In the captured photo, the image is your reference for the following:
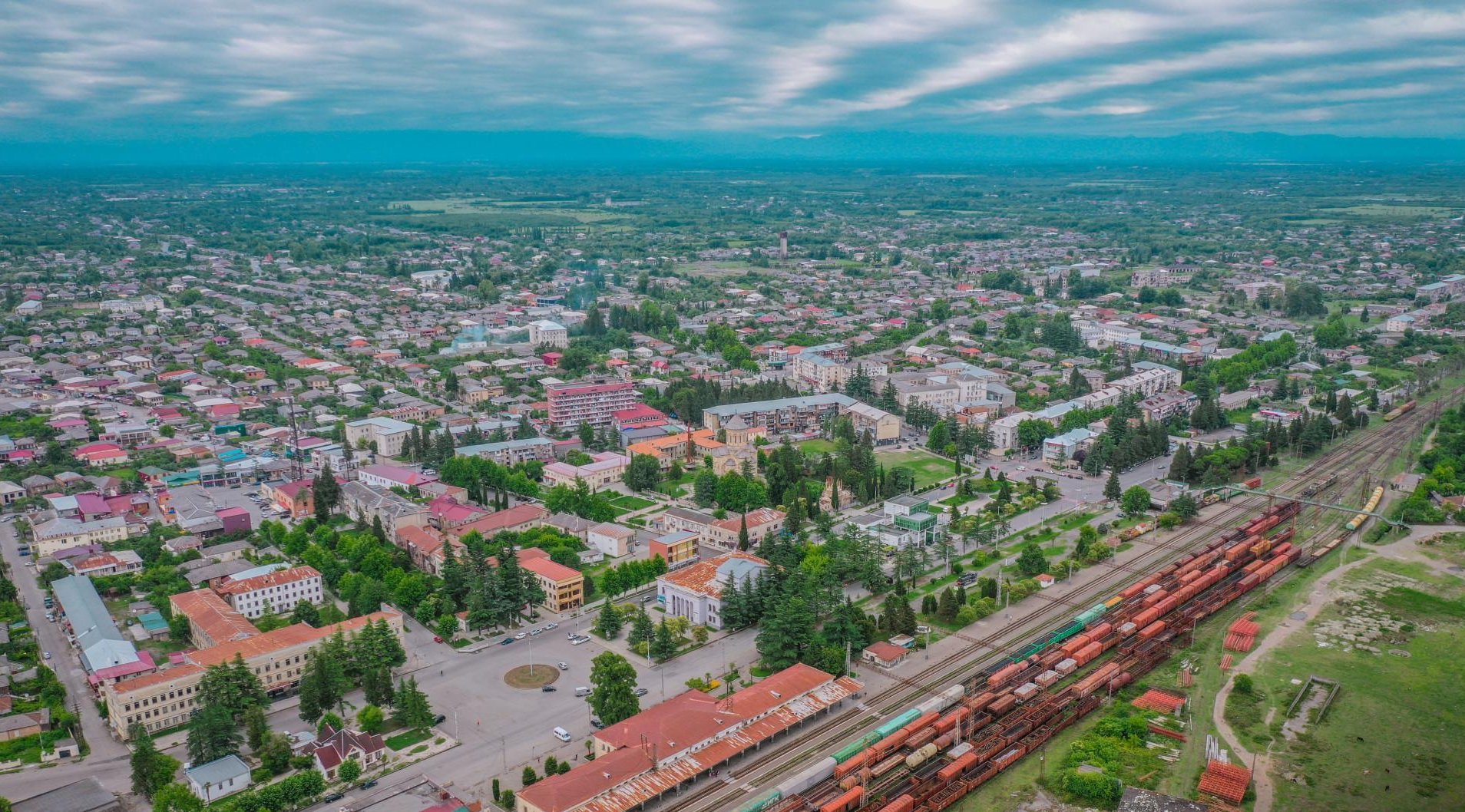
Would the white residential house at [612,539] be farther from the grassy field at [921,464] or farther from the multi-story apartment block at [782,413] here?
the multi-story apartment block at [782,413]

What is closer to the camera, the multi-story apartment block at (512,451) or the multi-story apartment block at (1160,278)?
the multi-story apartment block at (512,451)

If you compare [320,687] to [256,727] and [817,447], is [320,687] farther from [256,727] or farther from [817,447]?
[817,447]

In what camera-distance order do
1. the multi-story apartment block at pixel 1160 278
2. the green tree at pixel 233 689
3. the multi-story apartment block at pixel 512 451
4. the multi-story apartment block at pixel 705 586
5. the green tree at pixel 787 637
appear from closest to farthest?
the green tree at pixel 233 689 < the green tree at pixel 787 637 < the multi-story apartment block at pixel 705 586 < the multi-story apartment block at pixel 512 451 < the multi-story apartment block at pixel 1160 278

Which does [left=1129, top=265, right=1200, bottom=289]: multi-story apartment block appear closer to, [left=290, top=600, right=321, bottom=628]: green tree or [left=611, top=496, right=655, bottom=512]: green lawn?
[left=611, top=496, right=655, bottom=512]: green lawn

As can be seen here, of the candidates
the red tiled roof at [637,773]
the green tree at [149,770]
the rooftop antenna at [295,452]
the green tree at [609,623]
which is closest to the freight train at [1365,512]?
the red tiled roof at [637,773]

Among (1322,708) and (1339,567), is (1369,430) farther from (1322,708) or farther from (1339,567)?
(1322,708)

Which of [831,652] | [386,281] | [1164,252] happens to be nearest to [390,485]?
[831,652]

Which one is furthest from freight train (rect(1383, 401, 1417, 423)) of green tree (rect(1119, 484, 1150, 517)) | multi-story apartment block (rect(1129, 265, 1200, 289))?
multi-story apartment block (rect(1129, 265, 1200, 289))
